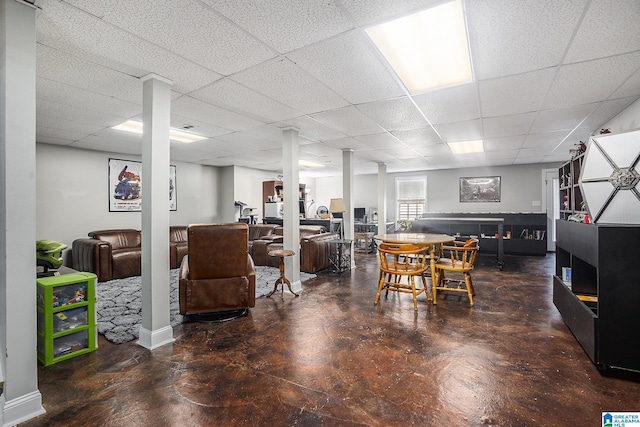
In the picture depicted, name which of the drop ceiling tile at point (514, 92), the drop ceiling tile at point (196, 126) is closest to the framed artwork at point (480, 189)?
the drop ceiling tile at point (514, 92)

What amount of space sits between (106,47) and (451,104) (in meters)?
3.42

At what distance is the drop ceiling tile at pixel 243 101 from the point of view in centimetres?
303

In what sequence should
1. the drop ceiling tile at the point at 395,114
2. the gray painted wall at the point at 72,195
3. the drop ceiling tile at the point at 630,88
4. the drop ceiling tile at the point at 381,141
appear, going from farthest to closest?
the gray painted wall at the point at 72,195
the drop ceiling tile at the point at 381,141
the drop ceiling tile at the point at 395,114
the drop ceiling tile at the point at 630,88

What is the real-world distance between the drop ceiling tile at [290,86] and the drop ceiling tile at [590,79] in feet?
6.96

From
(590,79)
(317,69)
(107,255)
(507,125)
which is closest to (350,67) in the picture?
(317,69)

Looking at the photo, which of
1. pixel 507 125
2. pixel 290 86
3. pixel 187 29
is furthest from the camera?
pixel 507 125

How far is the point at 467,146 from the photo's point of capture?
590 centimetres

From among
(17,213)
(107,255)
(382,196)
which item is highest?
(382,196)

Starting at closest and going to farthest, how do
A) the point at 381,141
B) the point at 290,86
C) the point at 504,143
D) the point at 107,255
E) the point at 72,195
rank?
the point at 290,86 → the point at 107,255 → the point at 381,141 → the point at 504,143 → the point at 72,195

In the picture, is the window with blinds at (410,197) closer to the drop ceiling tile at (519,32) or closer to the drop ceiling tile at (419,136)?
the drop ceiling tile at (419,136)

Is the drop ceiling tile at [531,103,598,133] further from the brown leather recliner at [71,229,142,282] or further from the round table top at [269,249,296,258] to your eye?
the brown leather recliner at [71,229,142,282]

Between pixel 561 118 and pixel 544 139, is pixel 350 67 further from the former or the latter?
pixel 544 139

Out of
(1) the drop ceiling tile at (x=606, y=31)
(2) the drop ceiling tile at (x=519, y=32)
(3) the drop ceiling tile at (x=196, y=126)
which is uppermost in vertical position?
(3) the drop ceiling tile at (x=196, y=126)

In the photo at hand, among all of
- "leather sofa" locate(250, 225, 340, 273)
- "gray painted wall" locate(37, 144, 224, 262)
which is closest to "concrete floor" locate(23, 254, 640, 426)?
"leather sofa" locate(250, 225, 340, 273)
